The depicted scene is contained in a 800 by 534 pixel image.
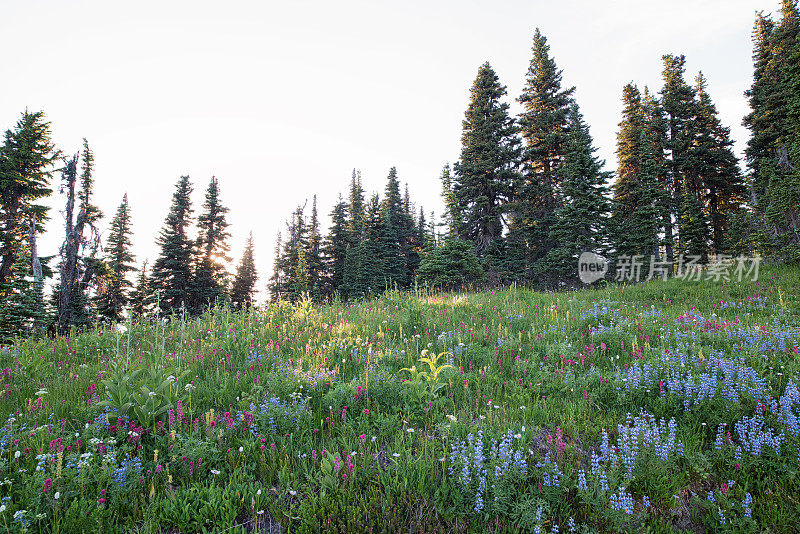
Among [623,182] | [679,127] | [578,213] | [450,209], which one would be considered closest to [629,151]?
[623,182]

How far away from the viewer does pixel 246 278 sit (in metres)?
43.6

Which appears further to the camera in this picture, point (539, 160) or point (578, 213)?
point (539, 160)

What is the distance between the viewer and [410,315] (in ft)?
23.9

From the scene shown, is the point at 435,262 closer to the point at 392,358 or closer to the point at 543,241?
the point at 543,241

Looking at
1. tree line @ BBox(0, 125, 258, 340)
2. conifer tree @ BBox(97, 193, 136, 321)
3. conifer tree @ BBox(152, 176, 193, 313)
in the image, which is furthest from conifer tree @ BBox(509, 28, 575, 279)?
conifer tree @ BBox(97, 193, 136, 321)

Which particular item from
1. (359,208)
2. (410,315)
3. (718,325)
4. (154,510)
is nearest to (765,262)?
(718,325)

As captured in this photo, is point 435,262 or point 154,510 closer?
point 154,510

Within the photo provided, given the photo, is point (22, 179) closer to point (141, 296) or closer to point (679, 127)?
point (141, 296)

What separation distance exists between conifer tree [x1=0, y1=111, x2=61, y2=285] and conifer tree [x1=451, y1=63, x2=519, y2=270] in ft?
88.8

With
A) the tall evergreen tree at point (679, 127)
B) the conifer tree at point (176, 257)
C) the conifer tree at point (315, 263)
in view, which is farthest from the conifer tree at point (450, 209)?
the conifer tree at point (176, 257)

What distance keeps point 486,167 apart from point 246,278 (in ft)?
110

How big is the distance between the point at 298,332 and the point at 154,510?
160 inches

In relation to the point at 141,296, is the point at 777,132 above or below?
above

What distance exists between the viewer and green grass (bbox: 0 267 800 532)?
246cm
